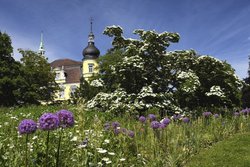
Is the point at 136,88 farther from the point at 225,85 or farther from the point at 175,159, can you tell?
the point at 175,159

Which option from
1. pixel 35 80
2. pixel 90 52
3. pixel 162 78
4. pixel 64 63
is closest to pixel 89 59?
pixel 90 52

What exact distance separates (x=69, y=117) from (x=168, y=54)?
12451 mm

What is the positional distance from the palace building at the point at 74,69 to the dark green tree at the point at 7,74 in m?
24.7

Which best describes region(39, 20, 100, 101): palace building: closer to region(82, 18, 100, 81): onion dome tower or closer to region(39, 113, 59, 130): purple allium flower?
region(82, 18, 100, 81): onion dome tower

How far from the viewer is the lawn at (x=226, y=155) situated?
Result: 6.72 m

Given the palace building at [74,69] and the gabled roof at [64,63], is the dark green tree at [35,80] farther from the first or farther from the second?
the gabled roof at [64,63]

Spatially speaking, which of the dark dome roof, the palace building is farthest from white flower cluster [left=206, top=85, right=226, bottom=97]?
the dark dome roof

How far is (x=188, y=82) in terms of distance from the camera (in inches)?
572

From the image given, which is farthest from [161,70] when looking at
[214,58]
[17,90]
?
[17,90]

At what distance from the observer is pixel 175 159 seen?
6242mm

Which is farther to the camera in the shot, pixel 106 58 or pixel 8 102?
pixel 106 58

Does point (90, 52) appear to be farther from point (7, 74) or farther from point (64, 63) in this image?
point (7, 74)

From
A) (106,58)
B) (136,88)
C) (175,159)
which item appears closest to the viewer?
(175,159)

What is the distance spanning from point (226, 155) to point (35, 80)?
3167cm
